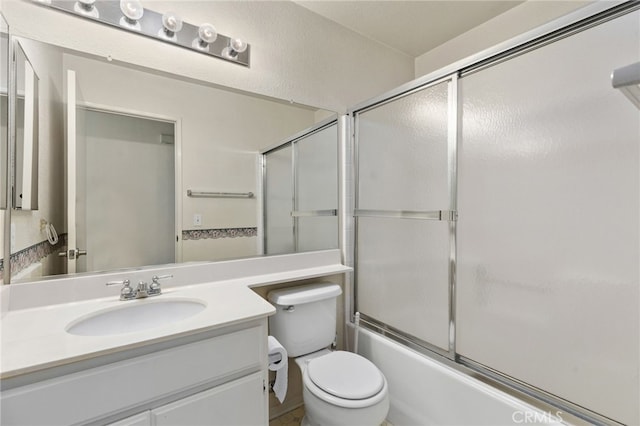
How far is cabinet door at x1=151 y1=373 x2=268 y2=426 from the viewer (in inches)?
36.0

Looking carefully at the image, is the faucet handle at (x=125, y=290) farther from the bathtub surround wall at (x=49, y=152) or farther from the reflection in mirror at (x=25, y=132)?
the reflection in mirror at (x=25, y=132)

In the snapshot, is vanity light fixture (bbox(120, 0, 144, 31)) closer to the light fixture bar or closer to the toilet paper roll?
the light fixture bar

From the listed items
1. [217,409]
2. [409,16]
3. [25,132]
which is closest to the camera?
[217,409]

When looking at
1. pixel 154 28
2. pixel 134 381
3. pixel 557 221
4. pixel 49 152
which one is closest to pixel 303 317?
pixel 134 381

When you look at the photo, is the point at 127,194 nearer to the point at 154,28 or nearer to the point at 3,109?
the point at 3,109

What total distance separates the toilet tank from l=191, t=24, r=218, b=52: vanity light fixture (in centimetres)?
131

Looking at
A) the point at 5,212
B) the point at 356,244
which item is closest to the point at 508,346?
the point at 356,244

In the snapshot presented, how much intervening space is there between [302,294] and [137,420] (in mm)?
858

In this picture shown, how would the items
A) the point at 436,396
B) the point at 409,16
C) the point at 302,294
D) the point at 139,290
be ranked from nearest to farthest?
1. the point at 139,290
2. the point at 436,396
3. the point at 302,294
4. the point at 409,16

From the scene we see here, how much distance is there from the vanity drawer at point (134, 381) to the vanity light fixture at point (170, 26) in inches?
52.8

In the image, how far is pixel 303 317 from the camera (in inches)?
62.7

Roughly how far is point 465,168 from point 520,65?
17.2 inches

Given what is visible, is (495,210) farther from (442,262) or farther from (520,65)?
(520,65)

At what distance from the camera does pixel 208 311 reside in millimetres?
1062
